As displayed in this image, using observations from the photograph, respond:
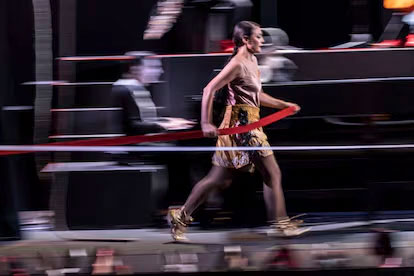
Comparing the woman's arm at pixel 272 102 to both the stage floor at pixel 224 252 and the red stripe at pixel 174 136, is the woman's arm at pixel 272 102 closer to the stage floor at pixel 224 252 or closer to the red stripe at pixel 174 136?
the red stripe at pixel 174 136

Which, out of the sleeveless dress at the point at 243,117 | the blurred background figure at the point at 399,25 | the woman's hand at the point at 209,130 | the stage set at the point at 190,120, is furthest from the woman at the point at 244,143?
the blurred background figure at the point at 399,25

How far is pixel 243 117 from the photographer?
21.5 ft

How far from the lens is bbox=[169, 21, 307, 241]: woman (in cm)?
652

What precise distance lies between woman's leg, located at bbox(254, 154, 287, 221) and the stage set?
0.65ft

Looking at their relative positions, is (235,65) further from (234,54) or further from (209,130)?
(209,130)

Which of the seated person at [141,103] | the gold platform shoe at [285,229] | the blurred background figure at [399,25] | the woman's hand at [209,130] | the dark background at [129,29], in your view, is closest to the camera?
the woman's hand at [209,130]

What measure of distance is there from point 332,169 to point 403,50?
1097 millimetres

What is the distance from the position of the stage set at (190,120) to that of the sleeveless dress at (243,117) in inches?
7.2

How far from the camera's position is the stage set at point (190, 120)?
6.76 metres

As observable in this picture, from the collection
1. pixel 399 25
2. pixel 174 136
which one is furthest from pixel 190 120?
pixel 399 25

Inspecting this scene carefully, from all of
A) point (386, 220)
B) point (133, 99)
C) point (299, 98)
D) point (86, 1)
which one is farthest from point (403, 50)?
point (86, 1)

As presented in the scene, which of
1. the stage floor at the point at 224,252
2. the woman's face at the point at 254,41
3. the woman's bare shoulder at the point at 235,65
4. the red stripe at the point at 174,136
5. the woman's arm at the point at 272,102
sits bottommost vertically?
the stage floor at the point at 224,252

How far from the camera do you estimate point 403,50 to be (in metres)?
7.23

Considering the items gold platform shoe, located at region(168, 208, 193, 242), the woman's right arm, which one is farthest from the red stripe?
gold platform shoe, located at region(168, 208, 193, 242)
